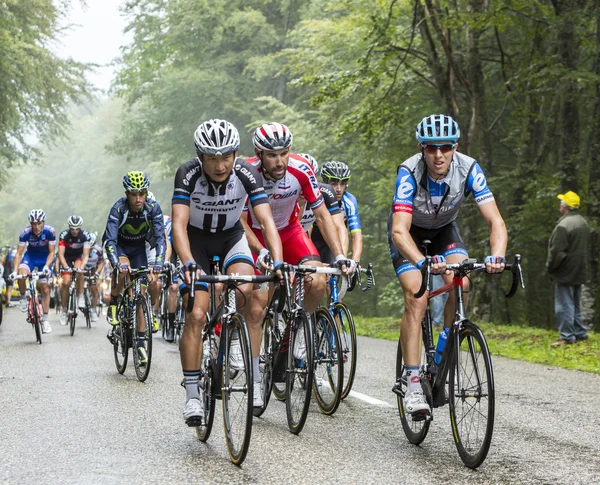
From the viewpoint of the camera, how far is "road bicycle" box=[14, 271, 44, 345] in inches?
594

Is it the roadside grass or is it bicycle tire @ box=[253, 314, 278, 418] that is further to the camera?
the roadside grass

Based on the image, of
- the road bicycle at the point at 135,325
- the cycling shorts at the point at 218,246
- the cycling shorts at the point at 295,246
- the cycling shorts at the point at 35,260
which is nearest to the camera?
the cycling shorts at the point at 218,246

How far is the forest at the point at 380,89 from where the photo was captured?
59.4 ft

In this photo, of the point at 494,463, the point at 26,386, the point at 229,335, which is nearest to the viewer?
the point at 494,463

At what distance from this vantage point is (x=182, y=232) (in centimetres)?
645

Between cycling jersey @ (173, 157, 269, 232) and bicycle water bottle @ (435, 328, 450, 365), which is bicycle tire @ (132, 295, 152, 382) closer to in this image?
cycling jersey @ (173, 157, 269, 232)

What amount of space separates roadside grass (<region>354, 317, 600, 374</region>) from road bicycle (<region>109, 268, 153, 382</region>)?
515 cm

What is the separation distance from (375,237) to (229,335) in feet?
A: 80.6

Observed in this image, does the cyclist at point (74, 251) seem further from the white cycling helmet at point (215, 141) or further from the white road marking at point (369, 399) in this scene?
the white cycling helmet at point (215, 141)

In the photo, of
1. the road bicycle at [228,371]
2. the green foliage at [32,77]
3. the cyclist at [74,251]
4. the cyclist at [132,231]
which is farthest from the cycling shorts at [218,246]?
the green foliage at [32,77]

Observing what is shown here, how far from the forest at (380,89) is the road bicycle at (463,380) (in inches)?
382

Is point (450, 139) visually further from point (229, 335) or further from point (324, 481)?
point (324, 481)

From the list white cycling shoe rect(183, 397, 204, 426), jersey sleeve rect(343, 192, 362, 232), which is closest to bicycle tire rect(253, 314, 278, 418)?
white cycling shoe rect(183, 397, 204, 426)

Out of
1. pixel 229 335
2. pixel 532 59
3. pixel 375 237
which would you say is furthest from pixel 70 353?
pixel 375 237
